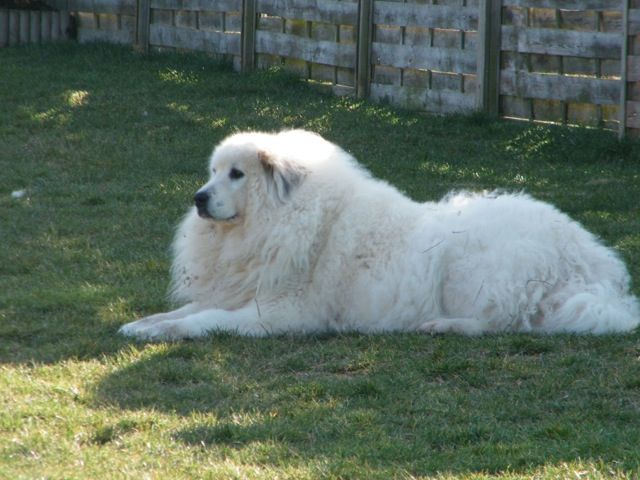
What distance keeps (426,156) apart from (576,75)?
1.84 m

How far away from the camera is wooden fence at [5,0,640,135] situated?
11.9 metres

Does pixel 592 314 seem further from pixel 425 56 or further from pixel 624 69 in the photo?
pixel 425 56

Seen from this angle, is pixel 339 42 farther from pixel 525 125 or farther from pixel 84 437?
pixel 84 437

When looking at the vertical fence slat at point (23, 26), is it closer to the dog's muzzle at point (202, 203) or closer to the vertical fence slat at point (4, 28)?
the vertical fence slat at point (4, 28)

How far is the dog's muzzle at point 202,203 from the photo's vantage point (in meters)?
6.64

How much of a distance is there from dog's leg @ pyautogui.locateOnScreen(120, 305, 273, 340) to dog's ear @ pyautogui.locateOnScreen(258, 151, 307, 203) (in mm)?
678

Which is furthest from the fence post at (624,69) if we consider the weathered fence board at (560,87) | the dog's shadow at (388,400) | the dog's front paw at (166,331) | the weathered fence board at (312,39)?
the dog's front paw at (166,331)

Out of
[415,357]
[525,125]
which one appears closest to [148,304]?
[415,357]

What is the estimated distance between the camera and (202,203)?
21.8 feet

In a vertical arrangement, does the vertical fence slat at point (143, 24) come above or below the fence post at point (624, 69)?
above

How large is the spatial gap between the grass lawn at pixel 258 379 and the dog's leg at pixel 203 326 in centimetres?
10

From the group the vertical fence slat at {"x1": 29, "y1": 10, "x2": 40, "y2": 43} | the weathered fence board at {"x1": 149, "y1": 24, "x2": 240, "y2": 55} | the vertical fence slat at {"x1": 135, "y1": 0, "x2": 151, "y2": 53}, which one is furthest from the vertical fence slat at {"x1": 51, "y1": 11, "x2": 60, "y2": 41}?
the weathered fence board at {"x1": 149, "y1": 24, "x2": 240, "y2": 55}

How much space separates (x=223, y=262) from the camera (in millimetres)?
6812

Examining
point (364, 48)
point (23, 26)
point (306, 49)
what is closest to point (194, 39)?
point (306, 49)
